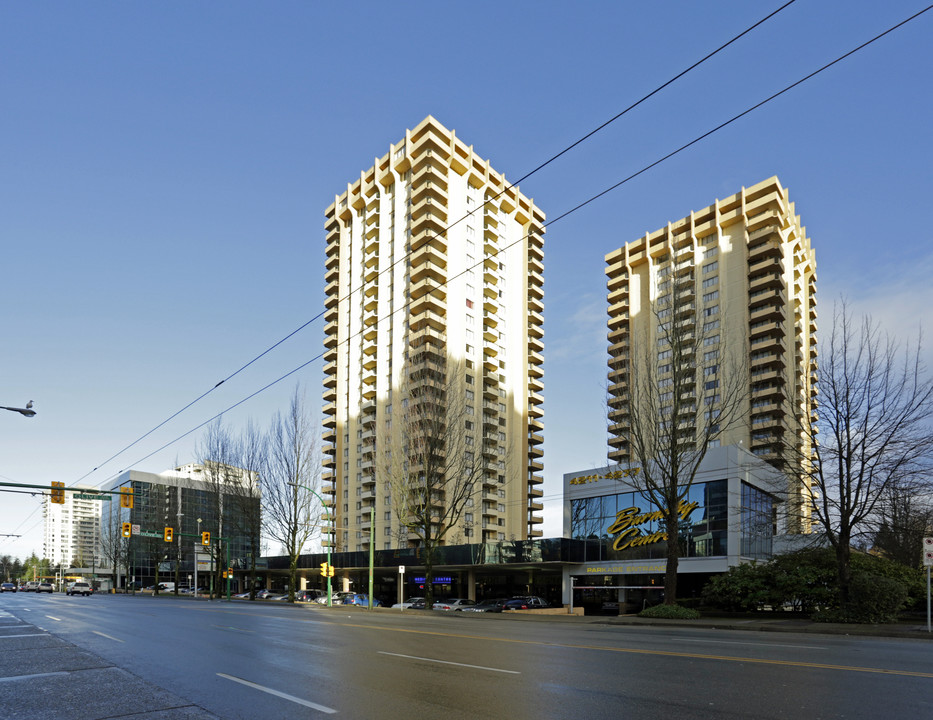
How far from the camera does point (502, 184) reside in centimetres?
11119

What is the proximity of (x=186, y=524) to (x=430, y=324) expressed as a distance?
5435 centimetres

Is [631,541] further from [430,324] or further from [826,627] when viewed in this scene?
[430,324]

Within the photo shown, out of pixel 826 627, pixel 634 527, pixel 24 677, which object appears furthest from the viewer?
pixel 634 527

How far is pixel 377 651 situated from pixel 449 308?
85.2m

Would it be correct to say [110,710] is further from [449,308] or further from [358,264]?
[358,264]

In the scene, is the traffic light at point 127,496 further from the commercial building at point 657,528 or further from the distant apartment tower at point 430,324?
the distant apartment tower at point 430,324

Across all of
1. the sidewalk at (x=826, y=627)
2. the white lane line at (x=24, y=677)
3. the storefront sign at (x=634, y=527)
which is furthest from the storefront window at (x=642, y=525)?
the white lane line at (x=24, y=677)

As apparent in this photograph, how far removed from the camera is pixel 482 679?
10320 millimetres

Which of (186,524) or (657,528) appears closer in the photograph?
(657,528)

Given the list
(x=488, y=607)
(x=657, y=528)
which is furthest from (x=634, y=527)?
(x=488, y=607)

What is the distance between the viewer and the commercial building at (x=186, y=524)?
66688mm

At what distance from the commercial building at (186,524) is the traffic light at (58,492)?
3355 mm

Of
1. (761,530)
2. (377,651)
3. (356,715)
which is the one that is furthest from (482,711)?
(761,530)

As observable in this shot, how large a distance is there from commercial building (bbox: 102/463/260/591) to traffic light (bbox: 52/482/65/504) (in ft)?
11.0
